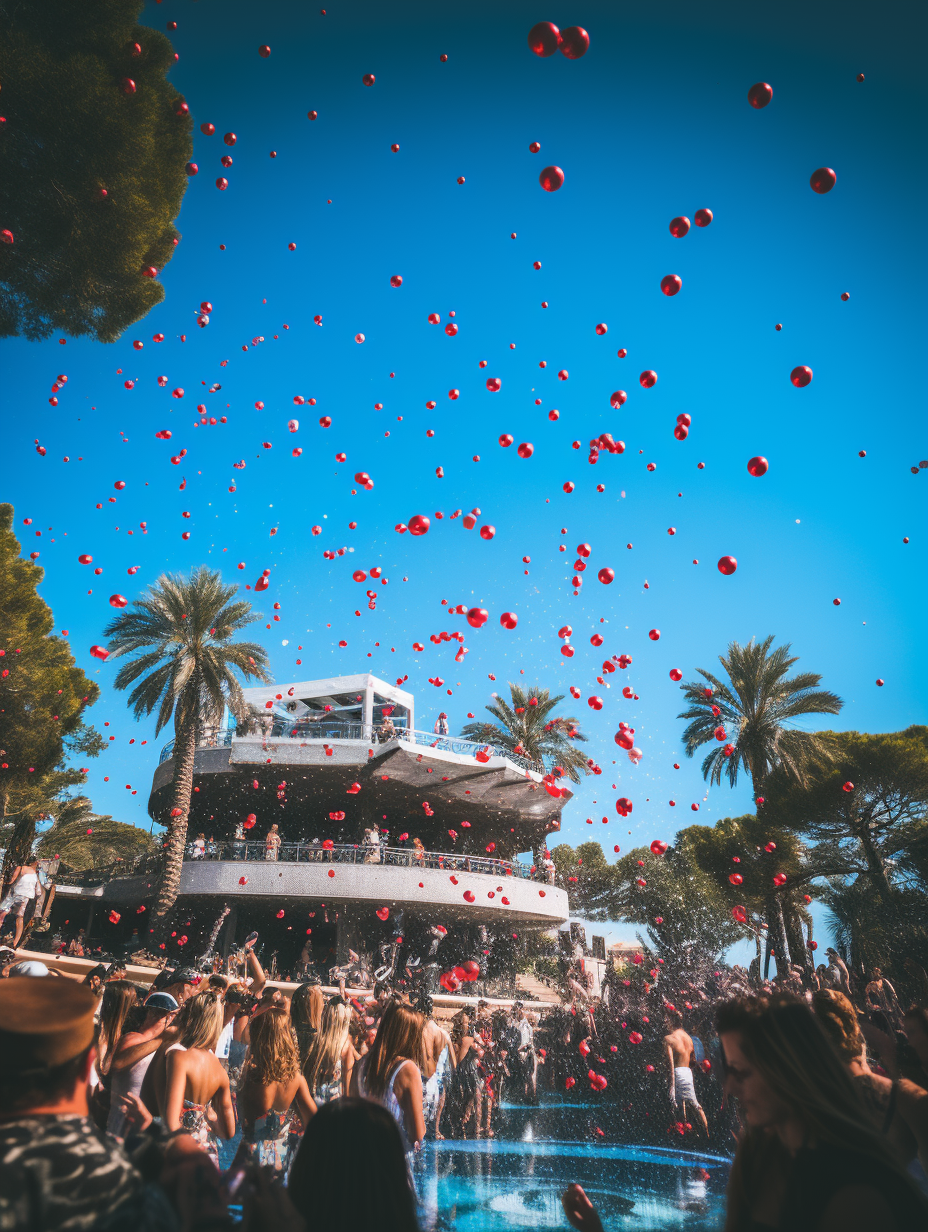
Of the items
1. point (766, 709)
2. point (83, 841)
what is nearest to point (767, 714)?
point (766, 709)

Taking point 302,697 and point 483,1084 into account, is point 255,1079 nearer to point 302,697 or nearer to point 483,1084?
point 483,1084

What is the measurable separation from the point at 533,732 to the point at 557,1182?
21877 millimetres

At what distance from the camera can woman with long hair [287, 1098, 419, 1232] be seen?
152 cm

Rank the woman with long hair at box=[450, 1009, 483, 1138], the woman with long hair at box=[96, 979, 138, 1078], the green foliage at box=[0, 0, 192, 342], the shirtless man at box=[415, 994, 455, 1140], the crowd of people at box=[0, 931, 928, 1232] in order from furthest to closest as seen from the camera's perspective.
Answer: the woman with long hair at box=[450, 1009, 483, 1138], the green foliage at box=[0, 0, 192, 342], the shirtless man at box=[415, 994, 455, 1140], the woman with long hair at box=[96, 979, 138, 1078], the crowd of people at box=[0, 931, 928, 1232]

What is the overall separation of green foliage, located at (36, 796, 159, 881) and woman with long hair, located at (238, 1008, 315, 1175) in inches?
1161

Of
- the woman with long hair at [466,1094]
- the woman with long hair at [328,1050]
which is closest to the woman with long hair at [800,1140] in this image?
the woman with long hair at [328,1050]

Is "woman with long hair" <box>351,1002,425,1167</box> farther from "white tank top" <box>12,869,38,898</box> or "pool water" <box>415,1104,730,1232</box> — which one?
"white tank top" <box>12,869,38,898</box>

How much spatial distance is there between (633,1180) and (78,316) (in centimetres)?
1270

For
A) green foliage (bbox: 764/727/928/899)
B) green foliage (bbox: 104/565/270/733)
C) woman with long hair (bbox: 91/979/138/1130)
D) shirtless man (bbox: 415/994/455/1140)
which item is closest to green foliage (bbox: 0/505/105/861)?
green foliage (bbox: 104/565/270/733)

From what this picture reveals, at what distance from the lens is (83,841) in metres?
36.1

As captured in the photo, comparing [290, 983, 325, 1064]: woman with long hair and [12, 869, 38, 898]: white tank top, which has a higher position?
[12, 869, 38, 898]: white tank top

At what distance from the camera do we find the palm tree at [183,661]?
22.0m

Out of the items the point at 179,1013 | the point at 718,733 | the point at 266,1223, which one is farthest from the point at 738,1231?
the point at 718,733

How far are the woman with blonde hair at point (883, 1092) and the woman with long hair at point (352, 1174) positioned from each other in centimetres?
190
